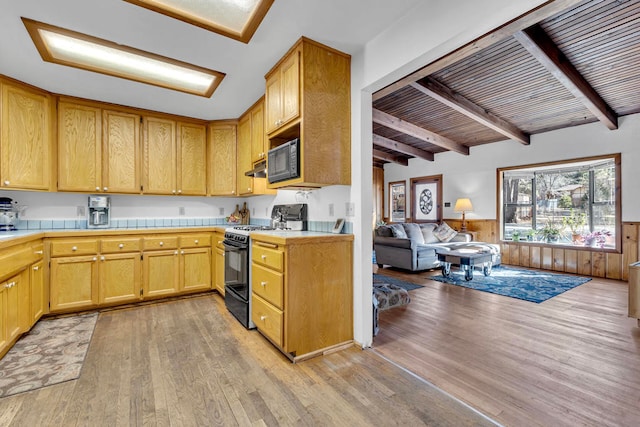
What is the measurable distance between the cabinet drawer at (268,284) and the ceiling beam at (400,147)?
4587mm

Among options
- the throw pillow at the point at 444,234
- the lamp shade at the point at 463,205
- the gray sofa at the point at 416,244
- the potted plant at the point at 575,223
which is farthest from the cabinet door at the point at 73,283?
the potted plant at the point at 575,223

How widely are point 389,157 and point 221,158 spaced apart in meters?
5.20

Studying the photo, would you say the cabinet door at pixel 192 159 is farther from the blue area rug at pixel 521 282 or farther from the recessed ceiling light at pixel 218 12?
the blue area rug at pixel 521 282

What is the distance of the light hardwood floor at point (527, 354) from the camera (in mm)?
1716

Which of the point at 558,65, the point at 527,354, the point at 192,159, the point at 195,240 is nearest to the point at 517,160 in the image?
the point at 558,65

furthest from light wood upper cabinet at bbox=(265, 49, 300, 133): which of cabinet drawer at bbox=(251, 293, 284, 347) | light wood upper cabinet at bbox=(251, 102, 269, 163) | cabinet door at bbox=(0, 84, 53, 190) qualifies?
cabinet door at bbox=(0, 84, 53, 190)

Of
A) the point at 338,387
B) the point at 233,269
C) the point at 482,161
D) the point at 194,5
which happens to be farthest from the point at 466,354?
the point at 482,161

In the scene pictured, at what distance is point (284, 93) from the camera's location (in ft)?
8.36

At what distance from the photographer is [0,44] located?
7.70 feet

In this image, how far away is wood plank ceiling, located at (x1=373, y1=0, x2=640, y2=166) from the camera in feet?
8.50

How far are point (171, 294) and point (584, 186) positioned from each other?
7.66 m

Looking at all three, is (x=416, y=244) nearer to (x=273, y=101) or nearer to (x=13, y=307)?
(x=273, y=101)

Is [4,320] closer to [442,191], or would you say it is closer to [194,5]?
[194,5]

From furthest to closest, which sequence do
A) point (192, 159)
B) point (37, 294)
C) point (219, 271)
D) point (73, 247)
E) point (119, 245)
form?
1. point (192, 159)
2. point (219, 271)
3. point (119, 245)
4. point (73, 247)
5. point (37, 294)
